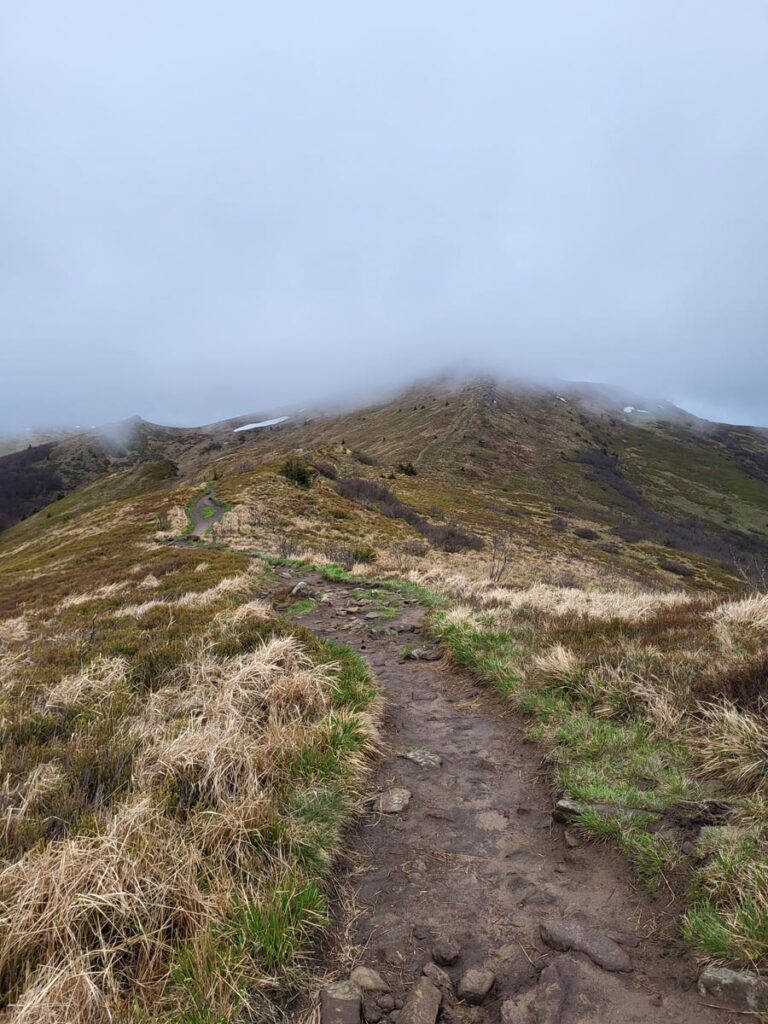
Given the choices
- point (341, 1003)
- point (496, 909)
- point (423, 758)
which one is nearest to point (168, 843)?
point (341, 1003)

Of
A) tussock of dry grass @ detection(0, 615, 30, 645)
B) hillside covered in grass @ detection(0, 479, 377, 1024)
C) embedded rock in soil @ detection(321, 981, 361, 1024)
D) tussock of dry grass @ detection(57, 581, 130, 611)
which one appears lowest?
tussock of dry grass @ detection(57, 581, 130, 611)

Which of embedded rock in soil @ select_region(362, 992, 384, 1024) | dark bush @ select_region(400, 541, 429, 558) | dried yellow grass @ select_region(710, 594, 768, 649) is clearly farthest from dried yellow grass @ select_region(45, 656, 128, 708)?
dark bush @ select_region(400, 541, 429, 558)

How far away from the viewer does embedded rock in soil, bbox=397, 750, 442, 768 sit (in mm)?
5932

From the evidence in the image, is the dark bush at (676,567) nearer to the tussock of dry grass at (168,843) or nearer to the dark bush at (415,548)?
the dark bush at (415,548)

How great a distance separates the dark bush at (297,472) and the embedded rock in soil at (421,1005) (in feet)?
159

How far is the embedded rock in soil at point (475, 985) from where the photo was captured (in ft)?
9.99

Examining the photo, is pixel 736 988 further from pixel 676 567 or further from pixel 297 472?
pixel 676 567

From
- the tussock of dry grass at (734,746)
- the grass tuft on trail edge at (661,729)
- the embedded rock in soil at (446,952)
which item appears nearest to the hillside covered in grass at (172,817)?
the embedded rock in soil at (446,952)

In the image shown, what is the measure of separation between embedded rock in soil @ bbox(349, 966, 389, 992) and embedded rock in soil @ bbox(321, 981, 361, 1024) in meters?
0.06

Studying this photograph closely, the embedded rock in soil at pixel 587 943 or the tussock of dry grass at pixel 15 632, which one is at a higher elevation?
the embedded rock in soil at pixel 587 943

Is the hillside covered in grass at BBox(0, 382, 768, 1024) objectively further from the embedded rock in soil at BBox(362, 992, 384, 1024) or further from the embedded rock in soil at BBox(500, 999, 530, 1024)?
the embedded rock in soil at BBox(500, 999, 530, 1024)

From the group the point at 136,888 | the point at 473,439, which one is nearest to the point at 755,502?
the point at 473,439

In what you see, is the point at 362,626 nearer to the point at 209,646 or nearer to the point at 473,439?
the point at 209,646

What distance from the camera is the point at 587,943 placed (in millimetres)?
3311
